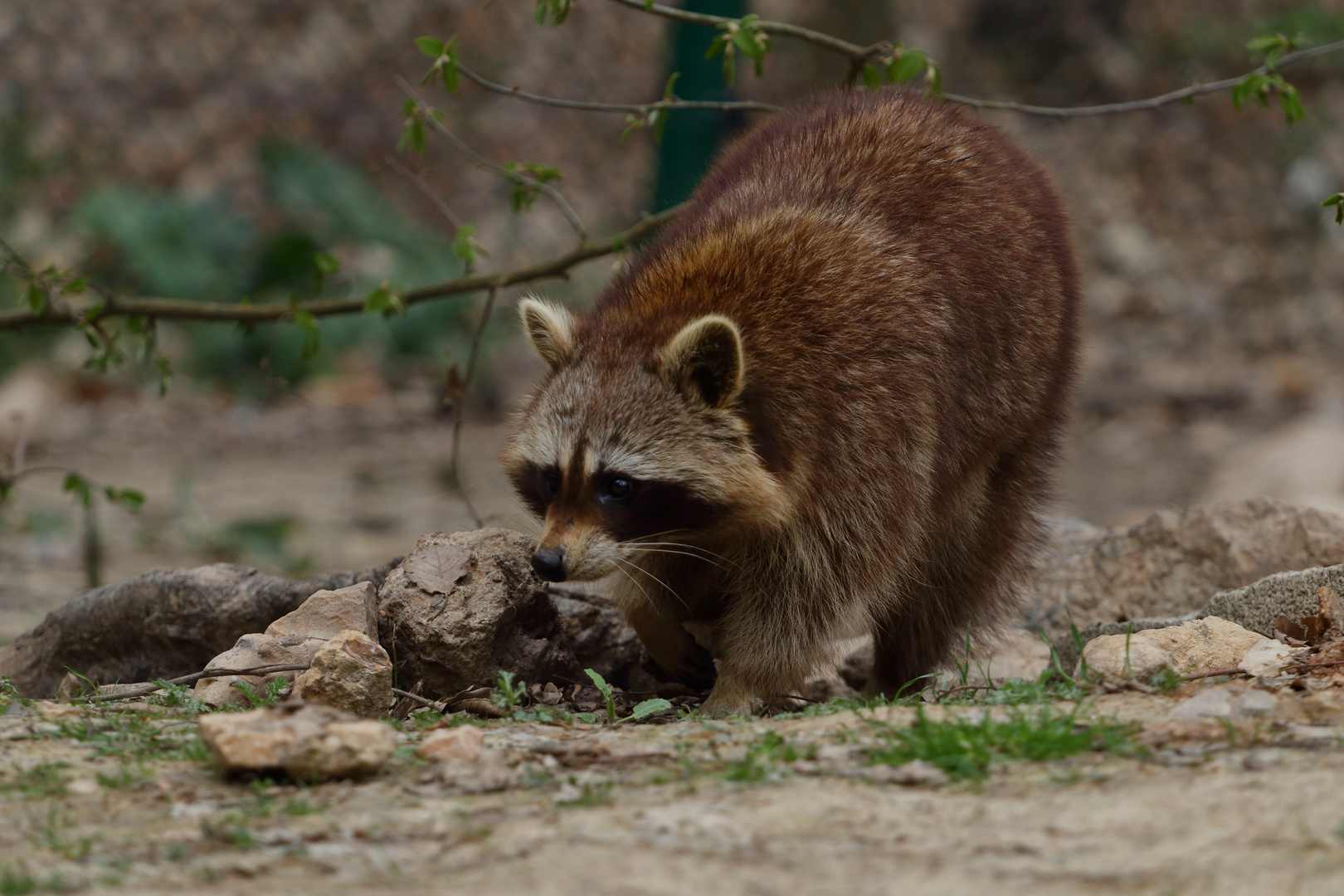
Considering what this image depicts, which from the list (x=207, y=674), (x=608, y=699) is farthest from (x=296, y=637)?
(x=608, y=699)

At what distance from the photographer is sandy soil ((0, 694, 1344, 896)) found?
246cm

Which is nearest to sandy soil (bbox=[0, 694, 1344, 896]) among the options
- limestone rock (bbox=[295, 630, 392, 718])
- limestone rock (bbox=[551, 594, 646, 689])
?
limestone rock (bbox=[295, 630, 392, 718])

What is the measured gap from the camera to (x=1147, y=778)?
293 cm

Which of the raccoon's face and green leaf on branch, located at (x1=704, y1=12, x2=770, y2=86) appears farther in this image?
green leaf on branch, located at (x1=704, y1=12, x2=770, y2=86)

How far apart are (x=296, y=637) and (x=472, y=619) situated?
20.4 inches

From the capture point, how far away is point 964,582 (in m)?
5.08

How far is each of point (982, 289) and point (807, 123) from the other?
0.90 metres

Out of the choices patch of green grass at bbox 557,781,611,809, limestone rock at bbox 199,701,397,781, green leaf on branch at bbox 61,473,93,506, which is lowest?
patch of green grass at bbox 557,781,611,809

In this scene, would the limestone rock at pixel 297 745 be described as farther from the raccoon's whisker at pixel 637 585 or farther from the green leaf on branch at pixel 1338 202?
the green leaf on branch at pixel 1338 202

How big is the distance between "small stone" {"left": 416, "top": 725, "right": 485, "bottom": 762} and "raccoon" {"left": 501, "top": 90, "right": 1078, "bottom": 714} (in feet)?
2.85

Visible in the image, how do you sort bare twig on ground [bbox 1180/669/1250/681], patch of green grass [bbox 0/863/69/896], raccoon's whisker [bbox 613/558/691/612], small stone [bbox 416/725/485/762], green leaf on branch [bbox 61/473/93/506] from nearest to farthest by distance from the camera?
1. patch of green grass [bbox 0/863/69/896]
2. small stone [bbox 416/725/485/762]
3. bare twig on ground [bbox 1180/669/1250/681]
4. raccoon's whisker [bbox 613/558/691/612]
5. green leaf on branch [bbox 61/473/93/506]

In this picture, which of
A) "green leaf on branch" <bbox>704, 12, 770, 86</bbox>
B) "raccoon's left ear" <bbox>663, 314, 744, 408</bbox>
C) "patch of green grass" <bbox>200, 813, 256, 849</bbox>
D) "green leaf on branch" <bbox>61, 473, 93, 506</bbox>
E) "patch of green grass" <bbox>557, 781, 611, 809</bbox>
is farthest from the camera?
"green leaf on branch" <bbox>61, 473, 93, 506</bbox>

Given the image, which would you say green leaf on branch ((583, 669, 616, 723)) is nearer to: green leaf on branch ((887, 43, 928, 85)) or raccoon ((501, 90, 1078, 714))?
raccoon ((501, 90, 1078, 714))

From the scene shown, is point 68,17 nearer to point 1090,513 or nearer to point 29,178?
point 29,178
